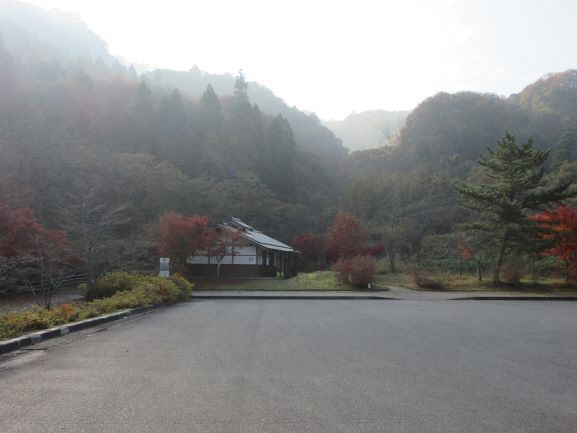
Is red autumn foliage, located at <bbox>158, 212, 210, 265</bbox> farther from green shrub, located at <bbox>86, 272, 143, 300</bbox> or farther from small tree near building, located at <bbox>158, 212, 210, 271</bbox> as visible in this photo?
green shrub, located at <bbox>86, 272, 143, 300</bbox>

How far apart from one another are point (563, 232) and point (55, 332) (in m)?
23.3

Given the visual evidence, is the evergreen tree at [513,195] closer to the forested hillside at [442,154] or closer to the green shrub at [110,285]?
the forested hillside at [442,154]

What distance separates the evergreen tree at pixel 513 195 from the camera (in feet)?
73.6

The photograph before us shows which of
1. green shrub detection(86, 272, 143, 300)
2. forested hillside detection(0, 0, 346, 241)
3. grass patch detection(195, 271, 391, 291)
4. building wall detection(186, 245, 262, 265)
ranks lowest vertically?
grass patch detection(195, 271, 391, 291)

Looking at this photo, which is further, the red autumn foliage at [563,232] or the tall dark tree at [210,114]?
the tall dark tree at [210,114]

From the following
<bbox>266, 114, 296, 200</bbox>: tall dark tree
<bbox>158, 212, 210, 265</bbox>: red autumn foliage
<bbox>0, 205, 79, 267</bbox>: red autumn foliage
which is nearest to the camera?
<bbox>0, 205, 79, 267</bbox>: red autumn foliage

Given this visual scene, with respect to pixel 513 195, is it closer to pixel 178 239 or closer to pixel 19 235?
pixel 178 239

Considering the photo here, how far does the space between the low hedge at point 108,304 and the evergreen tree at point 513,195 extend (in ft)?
52.9

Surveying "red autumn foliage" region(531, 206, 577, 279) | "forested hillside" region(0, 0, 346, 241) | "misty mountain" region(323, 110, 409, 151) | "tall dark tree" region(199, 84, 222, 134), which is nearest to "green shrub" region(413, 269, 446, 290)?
"red autumn foliage" region(531, 206, 577, 279)

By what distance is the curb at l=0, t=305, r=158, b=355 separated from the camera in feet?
22.0

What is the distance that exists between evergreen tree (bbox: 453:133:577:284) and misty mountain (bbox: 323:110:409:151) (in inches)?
3231

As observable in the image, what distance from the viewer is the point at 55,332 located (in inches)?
318

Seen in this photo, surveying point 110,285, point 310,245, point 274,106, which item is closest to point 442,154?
point 310,245

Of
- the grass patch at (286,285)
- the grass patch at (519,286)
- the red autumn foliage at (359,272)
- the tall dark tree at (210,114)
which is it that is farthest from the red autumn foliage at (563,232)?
the tall dark tree at (210,114)
